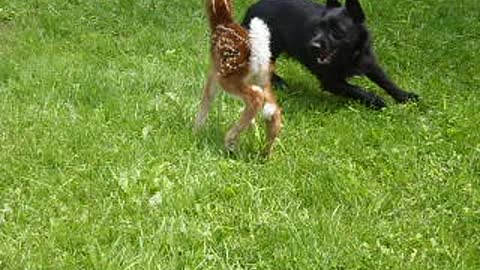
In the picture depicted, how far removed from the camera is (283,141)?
5.03m

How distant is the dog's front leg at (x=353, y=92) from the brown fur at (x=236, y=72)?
49.6 inches

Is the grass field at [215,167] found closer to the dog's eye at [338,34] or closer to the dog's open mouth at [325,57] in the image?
the dog's open mouth at [325,57]

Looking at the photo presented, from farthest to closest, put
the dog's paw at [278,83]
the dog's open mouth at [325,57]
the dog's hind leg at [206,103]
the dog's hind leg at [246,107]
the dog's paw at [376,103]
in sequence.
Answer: the dog's paw at [278,83]
the dog's open mouth at [325,57]
the dog's paw at [376,103]
the dog's hind leg at [206,103]
the dog's hind leg at [246,107]

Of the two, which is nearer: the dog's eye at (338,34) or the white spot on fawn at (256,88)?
the white spot on fawn at (256,88)

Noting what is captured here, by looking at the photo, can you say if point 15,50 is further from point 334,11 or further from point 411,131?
point 411,131

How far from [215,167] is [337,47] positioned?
1.81m

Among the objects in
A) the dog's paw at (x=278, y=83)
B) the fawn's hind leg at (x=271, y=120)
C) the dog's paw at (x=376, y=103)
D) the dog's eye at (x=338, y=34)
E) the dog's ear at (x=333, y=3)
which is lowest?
the dog's paw at (x=278, y=83)

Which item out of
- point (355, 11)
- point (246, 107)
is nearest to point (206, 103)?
point (246, 107)

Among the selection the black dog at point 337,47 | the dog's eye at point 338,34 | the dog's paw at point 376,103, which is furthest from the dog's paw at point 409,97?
the dog's eye at point 338,34

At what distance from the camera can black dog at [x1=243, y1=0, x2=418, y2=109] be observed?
5891mm

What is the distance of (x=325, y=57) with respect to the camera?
5895mm

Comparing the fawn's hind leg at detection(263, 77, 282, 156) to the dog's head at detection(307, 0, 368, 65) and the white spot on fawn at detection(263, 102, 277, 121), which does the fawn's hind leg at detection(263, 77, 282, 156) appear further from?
the dog's head at detection(307, 0, 368, 65)

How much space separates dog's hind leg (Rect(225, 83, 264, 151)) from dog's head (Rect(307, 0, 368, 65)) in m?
1.28

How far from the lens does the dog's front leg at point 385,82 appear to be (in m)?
5.88
